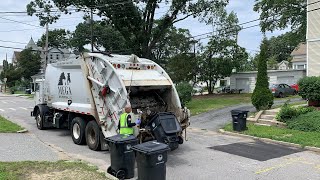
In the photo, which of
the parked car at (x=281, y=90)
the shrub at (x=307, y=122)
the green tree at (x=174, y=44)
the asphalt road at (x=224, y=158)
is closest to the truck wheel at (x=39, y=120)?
the asphalt road at (x=224, y=158)

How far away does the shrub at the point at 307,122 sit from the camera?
12767 millimetres

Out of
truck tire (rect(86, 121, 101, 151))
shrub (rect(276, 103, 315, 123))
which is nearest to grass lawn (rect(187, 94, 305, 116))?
shrub (rect(276, 103, 315, 123))

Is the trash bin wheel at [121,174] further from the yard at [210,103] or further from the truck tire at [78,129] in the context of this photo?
the yard at [210,103]

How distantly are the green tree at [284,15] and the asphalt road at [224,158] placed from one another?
22806mm

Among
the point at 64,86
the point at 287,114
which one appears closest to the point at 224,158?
the point at 287,114

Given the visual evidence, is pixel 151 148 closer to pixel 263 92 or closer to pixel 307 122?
pixel 307 122

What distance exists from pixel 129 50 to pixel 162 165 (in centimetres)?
2260

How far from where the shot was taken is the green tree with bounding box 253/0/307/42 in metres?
32.0

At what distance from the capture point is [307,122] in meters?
13.2

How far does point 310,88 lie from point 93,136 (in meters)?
9.89

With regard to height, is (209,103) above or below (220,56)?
below

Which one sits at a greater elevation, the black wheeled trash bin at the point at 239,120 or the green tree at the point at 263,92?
the green tree at the point at 263,92

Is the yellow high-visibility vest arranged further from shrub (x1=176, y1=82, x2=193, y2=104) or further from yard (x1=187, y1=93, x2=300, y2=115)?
shrub (x1=176, y1=82, x2=193, y2=104)

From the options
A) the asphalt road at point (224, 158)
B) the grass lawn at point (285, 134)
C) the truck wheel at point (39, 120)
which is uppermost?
the truck wheel at point (39, 120)
